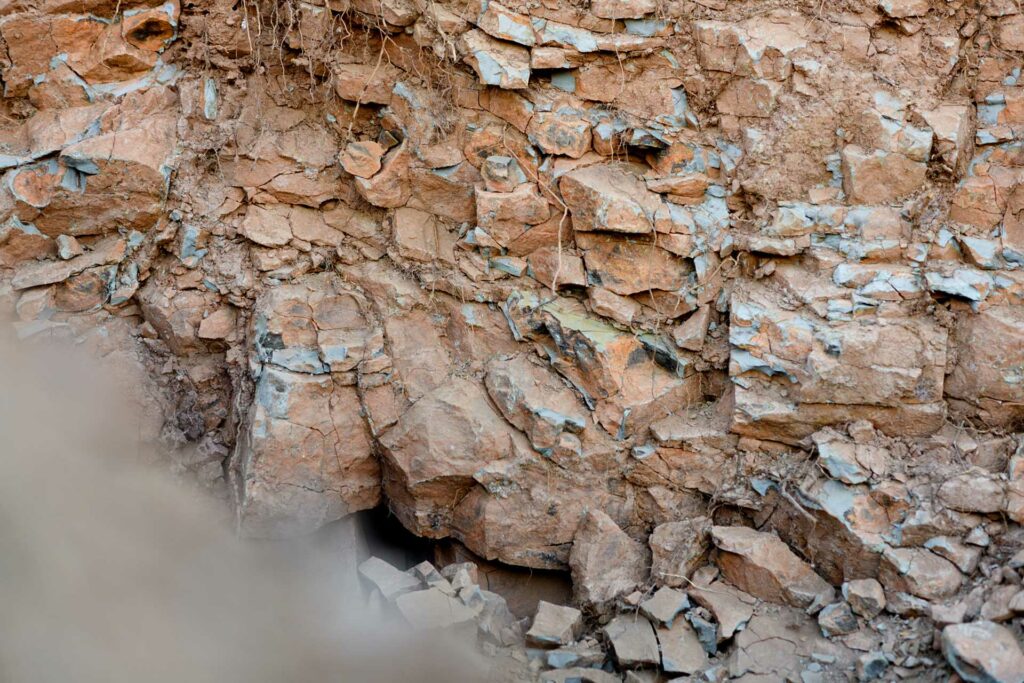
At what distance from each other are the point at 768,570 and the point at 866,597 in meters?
0.36

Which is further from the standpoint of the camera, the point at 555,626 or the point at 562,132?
the point at 562,132

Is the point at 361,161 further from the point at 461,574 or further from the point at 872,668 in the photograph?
the point at 872,668

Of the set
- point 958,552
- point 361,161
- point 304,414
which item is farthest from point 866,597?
point 361,161

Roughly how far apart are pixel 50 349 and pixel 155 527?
35.7 inches

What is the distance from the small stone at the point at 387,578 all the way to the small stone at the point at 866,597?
1689mm

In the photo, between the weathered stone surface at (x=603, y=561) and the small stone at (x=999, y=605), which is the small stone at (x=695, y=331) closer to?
the weathered stone surface at (x=603, y=561)

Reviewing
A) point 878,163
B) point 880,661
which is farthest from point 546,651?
point 878,163

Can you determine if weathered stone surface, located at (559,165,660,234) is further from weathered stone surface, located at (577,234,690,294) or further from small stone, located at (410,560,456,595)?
small stone, located at (410,560,456,595)

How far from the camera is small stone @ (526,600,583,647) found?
3426mm

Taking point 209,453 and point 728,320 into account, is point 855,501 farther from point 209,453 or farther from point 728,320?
point 209,453

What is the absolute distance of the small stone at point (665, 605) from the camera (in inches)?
131

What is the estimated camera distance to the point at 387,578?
3.71 m

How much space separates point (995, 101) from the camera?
3.50 meters

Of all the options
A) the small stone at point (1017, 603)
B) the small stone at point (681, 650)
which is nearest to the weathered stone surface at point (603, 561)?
the small stone at point (681, 650)
